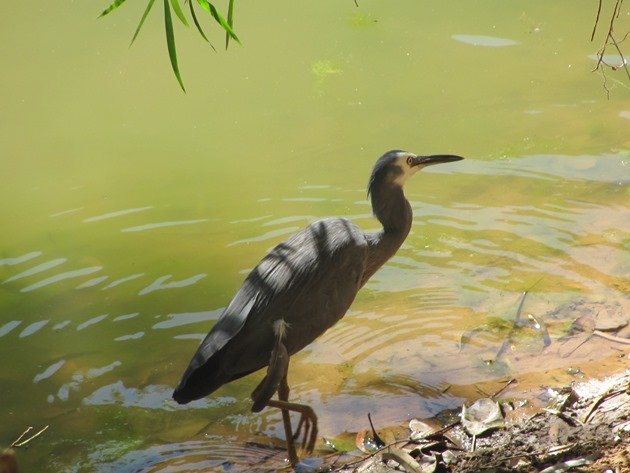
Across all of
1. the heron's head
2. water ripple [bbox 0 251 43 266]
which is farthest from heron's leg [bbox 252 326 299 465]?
water ripple [bbox 0 251 43 266]

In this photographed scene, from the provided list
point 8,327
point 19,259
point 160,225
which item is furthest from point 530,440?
point 19,259

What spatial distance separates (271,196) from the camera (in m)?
8.00

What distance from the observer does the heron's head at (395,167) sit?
5.77 metres

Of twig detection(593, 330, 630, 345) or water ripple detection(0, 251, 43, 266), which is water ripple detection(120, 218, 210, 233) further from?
twig detection(593, 330, 630, 345)

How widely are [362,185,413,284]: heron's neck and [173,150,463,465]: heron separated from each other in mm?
18

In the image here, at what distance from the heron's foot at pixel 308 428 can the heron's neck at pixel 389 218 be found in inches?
43.3

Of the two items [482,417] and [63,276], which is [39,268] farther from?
[482,417]

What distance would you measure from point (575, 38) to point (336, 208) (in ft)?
15.0

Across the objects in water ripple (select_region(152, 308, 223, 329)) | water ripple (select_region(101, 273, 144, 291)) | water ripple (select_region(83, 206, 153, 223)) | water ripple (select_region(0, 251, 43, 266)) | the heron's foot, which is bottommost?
the heron's foot

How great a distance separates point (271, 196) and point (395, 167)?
7.85 ft

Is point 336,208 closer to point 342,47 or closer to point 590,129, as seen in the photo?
point 590,129

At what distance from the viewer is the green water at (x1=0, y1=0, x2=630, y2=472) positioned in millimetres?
5605

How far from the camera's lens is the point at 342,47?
10.9m

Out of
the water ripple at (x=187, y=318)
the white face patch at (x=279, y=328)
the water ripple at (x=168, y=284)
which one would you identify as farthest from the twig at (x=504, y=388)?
the water ripple at (x=168, y=284)
